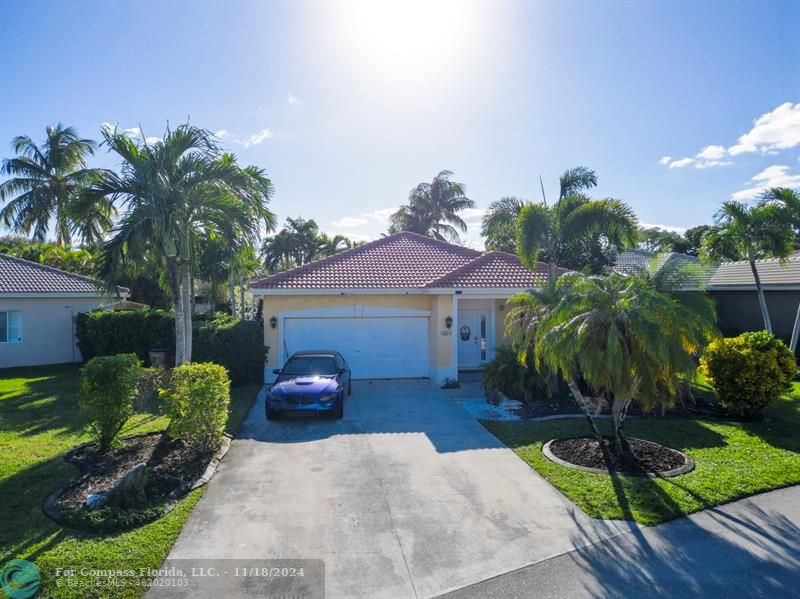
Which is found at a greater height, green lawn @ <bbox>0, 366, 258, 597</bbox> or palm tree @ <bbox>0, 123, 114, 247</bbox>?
palm tree @ <bbox>0, 123, 114, 247</bbox>

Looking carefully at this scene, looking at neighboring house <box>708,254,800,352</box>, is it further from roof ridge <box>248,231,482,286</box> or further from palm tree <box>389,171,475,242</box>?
palm tree <box>389,171,475,242</box>

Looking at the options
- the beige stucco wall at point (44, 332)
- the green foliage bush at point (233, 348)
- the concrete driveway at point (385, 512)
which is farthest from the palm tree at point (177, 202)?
the beige stucco wall at point (44, 332)

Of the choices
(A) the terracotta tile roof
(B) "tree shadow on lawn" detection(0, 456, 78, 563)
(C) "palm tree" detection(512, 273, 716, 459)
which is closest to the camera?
(B) "tree shadow on lawn" detection(0, 456, 78, 563)

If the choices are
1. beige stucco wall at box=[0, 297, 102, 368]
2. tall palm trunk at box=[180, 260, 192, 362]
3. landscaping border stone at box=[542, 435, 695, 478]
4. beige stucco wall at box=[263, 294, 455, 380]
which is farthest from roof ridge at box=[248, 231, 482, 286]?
landscaping border stone at box=[542, 435, 695, 478]

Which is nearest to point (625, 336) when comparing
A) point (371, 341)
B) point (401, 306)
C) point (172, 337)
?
point (401, 306)

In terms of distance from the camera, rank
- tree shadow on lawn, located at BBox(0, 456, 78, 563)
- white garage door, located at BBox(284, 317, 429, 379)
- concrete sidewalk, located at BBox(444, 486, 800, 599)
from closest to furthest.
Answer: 1. concrete sidewalk, located at BBox(444, 486, 800, 599)
2. tree shadow on lawn, located at BBox(0, 456, 78, 563)
3. white garage door, located at BBox(284, 317, 429, 379)

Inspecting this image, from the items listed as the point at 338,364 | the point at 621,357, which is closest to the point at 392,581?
the point at 621,357
